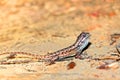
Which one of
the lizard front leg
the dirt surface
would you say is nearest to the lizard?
the lizard front leg

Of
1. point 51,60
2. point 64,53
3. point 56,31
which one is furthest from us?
point 56,31

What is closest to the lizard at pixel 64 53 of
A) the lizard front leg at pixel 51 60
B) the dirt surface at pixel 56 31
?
the lizard front leg at pixel 51 60

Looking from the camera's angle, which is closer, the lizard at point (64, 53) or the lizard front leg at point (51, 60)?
the lizard front leg at point (51, 60)

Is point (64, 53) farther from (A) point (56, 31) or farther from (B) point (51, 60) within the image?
(A) point (56, 31)

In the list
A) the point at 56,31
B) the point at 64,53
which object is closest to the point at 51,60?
the point at 64,53

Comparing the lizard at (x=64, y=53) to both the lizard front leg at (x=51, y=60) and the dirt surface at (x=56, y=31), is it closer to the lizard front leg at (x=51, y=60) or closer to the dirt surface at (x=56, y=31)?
the lizard front leg at (x=51, y=60)

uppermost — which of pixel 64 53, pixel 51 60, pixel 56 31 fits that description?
pixel 56 31

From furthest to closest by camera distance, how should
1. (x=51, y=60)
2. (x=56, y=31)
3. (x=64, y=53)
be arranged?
1. (x=56, y=31)
2. (x=64, y=53)
3. (x=51, y=60)

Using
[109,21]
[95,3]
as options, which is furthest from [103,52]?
[95,3]

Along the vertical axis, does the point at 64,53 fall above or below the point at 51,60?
above
